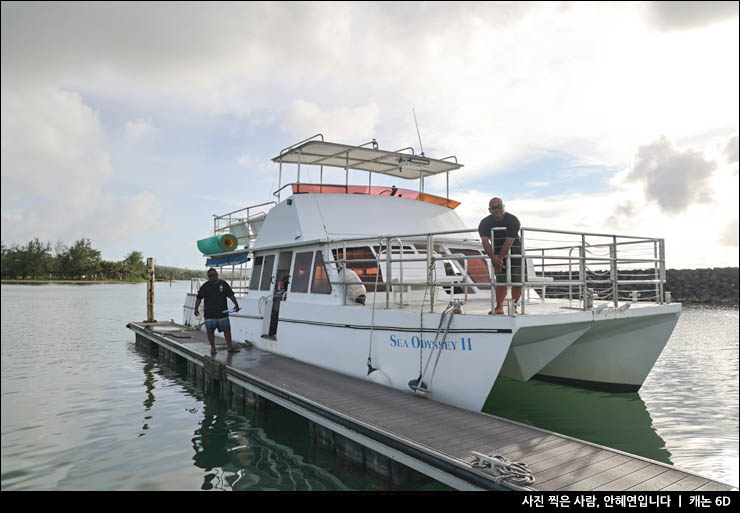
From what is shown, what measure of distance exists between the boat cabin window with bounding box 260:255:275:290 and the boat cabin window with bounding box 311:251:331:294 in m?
2.18

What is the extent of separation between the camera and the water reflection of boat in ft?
23.9

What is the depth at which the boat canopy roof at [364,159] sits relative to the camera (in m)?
11.0

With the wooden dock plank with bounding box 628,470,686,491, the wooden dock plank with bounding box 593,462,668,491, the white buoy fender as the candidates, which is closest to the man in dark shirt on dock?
the white buoy fender

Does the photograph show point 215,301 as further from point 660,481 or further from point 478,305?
point 660,481

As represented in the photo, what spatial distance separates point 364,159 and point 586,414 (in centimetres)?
731

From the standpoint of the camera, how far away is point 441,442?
17.5ft

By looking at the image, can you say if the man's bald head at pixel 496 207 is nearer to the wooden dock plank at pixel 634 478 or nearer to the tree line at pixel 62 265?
the wooden dock plank at pixel 634 478

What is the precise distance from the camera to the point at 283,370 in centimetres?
914

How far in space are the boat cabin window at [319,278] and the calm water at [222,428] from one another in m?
2.33

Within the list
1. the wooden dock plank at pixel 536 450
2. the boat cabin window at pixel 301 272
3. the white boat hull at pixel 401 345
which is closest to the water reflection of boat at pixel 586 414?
the white boat hull at pixel 401 345

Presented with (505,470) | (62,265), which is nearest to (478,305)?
(505,470)
